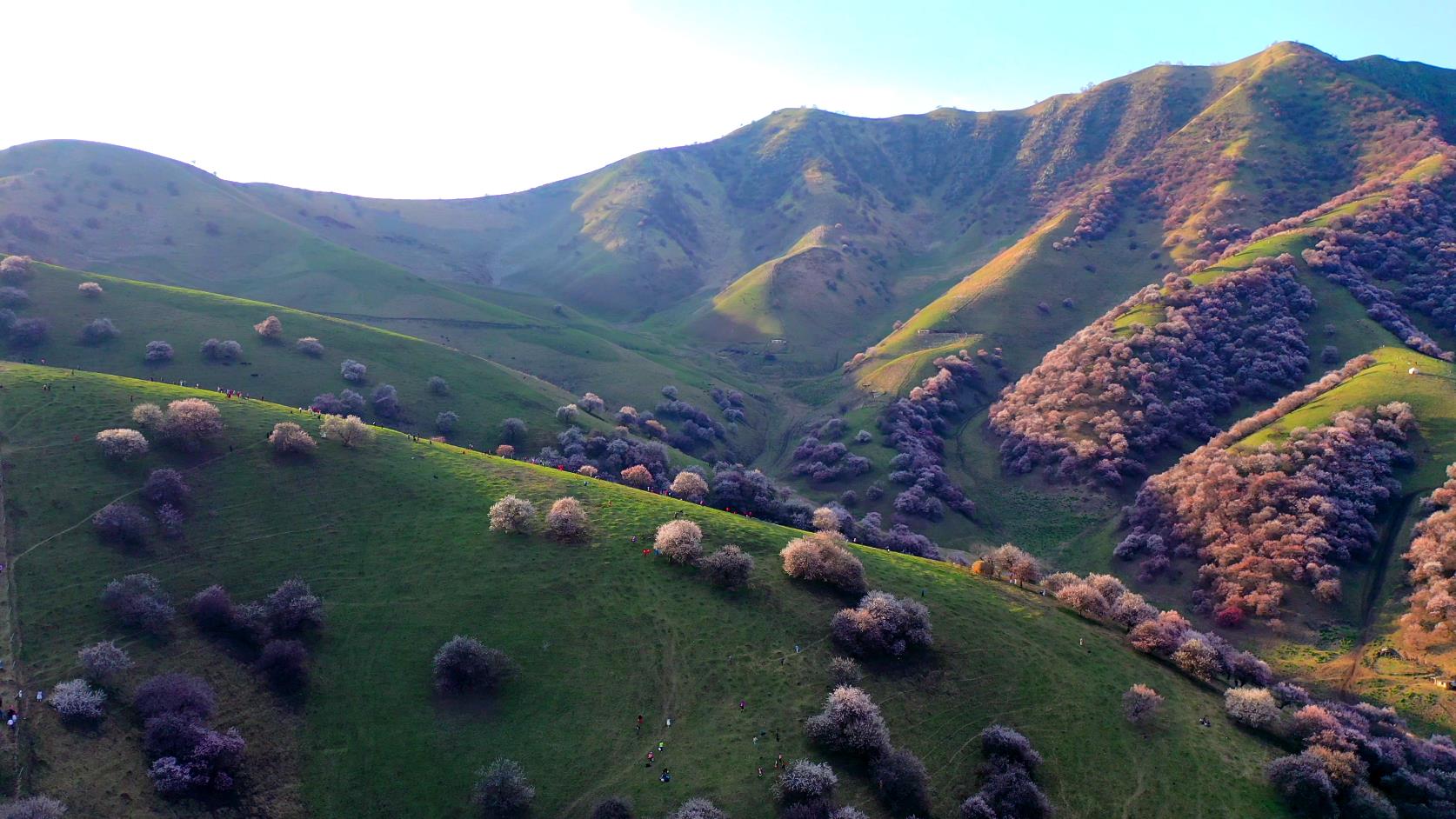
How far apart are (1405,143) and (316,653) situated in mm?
228182

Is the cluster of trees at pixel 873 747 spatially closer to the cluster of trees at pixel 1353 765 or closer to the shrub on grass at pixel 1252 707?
the cluster of trees at pixel 1353 765

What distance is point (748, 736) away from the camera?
120ft

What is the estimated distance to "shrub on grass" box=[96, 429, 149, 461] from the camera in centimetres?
4656

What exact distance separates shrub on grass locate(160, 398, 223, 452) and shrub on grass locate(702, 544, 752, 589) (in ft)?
130

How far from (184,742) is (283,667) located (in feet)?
18.9

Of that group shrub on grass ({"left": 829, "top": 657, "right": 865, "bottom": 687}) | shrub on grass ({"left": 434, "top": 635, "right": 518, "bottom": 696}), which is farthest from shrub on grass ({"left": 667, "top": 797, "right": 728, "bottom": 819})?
shrub on grass ({"left": 434, "top": 635, "right": 518, "bottom": 696})

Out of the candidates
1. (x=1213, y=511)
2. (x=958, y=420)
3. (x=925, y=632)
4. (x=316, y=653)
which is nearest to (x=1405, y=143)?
(x=958, y=420)

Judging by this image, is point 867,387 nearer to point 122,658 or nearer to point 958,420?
point 958,420

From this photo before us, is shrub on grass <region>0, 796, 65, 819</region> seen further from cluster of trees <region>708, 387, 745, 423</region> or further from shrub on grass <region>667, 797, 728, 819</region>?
cluster of trees <region>708, 387, 745, 423</region>

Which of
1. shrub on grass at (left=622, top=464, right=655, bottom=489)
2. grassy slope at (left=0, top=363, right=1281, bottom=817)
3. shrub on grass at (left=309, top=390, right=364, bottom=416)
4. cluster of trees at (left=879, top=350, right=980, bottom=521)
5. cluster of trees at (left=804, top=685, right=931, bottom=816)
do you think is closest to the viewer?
grassy slope at (left=0, top=363, right=1281, bottom=817)

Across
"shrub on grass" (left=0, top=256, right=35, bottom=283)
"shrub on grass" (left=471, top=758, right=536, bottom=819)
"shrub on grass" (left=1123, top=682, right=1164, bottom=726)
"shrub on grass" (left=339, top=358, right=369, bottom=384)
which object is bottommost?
"shrub on grass" (left=471, top=758, right=536, bottom=819)

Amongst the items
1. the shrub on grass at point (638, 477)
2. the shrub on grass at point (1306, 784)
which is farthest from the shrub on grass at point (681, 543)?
the shrub on grass at point (1306, 784)

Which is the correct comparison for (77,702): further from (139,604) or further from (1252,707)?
(1252,707)

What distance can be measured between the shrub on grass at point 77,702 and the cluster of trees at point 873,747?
34680 mm
